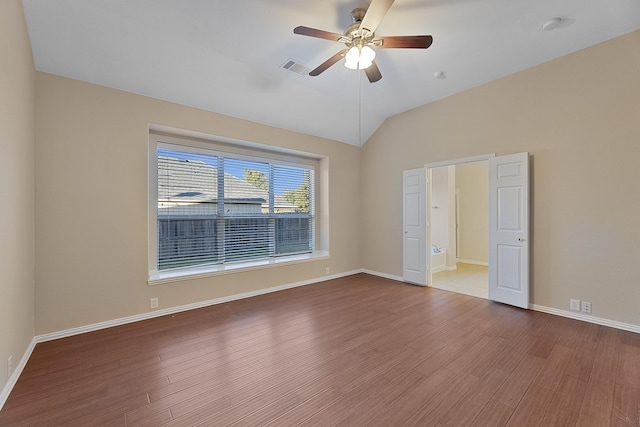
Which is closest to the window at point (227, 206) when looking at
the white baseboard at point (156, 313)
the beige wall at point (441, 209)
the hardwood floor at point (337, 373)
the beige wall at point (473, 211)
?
the white baseboard at point (156, 313)

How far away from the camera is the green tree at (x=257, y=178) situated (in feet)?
15.3

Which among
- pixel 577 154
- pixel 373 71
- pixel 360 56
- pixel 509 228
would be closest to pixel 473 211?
pixel 509 228

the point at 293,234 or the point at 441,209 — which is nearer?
the point at 293,234

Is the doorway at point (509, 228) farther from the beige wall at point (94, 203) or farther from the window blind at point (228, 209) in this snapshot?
the beige wall at point (94, 203)

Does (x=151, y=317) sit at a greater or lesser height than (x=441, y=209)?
lesser

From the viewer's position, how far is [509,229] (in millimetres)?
3752

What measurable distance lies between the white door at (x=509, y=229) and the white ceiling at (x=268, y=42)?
1.40 metres

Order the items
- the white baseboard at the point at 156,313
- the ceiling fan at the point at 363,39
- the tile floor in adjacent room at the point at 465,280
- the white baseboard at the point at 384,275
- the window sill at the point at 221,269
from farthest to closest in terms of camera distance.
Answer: the white baseboard at the point at 384,275 → the tile floor in adjacent room at the point at 465,280 → the window sill at the point at 221,269 → the white baseboard at the point at 156,313 → the ceiling fan at the point at 363,39

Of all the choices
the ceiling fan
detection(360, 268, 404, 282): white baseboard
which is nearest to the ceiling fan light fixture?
the ceiling fan

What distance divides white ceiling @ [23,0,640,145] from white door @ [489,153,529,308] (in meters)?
1.40

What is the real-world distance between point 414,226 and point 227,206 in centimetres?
342

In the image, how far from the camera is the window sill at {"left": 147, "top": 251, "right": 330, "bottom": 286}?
350 cm

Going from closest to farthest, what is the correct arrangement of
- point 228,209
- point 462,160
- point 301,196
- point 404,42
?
point 404,42, point 462,160, point 228,209, point 301,196

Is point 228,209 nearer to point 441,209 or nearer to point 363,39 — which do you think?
point 363,39
